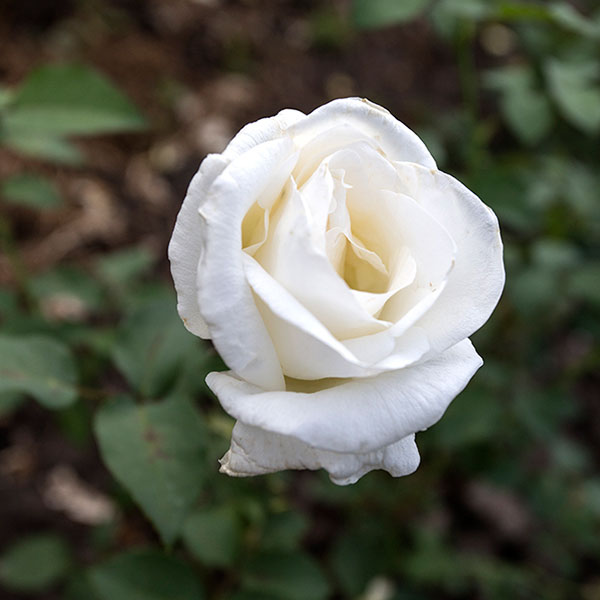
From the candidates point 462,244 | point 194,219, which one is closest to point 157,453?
point 194,219

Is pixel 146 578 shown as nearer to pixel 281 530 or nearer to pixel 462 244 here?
pixel 281 530

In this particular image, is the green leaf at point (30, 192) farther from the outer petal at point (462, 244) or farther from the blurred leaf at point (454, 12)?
the outer petal at point (462, 244)

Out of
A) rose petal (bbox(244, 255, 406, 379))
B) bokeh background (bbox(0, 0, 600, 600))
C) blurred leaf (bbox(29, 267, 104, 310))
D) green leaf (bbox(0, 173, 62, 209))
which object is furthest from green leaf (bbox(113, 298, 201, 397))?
green leaf (bbox(0, 173, 62, 209))

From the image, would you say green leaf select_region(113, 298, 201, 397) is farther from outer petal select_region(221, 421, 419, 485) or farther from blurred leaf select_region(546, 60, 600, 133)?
blurred leaf select_region(546, 60, 600, 133)

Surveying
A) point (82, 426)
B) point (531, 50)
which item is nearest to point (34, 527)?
point (82, 426)

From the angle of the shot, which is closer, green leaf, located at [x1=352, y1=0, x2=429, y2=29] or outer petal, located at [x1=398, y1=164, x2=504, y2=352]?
outer petal, located at [x1=398, y1=164, x2=504, y2=352]

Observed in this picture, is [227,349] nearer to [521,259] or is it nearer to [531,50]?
[521,259]
